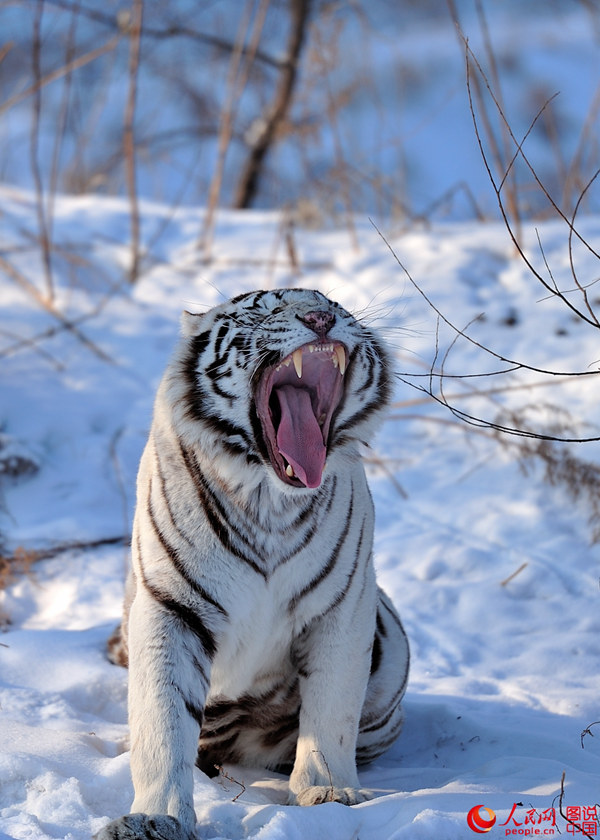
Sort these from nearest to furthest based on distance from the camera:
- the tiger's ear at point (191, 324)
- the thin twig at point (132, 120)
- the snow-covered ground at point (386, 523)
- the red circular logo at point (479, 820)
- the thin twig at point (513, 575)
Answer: the red circular logo at point (479, 820) → the snow-covered ground at point (386, 523) → the tiger's ear at point (191, 324) → the thin twig at point (513, 575) → the thin twig at point (132, 120)

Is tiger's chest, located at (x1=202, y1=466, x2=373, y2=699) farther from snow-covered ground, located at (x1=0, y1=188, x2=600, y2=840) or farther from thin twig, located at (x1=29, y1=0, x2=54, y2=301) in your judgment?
thin twig, located at (x1=29, y1=0, x2=54, y2=301)

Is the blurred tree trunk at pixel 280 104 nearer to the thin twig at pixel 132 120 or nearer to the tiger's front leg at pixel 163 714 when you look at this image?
the thin twig at pixel 132 120

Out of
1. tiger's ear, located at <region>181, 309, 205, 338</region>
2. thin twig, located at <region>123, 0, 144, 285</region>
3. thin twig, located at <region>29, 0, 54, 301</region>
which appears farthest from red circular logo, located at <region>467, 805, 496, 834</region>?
thin twig, located at <region>123, 0, 144, 285</region>

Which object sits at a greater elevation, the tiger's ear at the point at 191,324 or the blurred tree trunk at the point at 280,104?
the blurred tree trunk at the point at 280,104

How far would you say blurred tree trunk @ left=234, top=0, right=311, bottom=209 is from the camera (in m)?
6.50

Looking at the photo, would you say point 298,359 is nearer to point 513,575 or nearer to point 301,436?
point 301,436

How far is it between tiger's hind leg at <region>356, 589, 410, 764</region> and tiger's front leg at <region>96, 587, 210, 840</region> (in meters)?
0.52

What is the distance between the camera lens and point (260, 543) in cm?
192

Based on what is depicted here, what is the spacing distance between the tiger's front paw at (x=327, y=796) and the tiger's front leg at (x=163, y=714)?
28 centimetres

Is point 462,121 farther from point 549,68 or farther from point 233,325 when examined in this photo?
point 233,325

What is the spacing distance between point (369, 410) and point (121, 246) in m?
3.80

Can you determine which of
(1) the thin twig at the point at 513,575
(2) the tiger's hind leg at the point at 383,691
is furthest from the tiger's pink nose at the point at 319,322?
(1) the thin twig at the point at 513,575

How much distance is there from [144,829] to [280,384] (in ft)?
3.18

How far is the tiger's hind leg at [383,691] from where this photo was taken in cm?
222
